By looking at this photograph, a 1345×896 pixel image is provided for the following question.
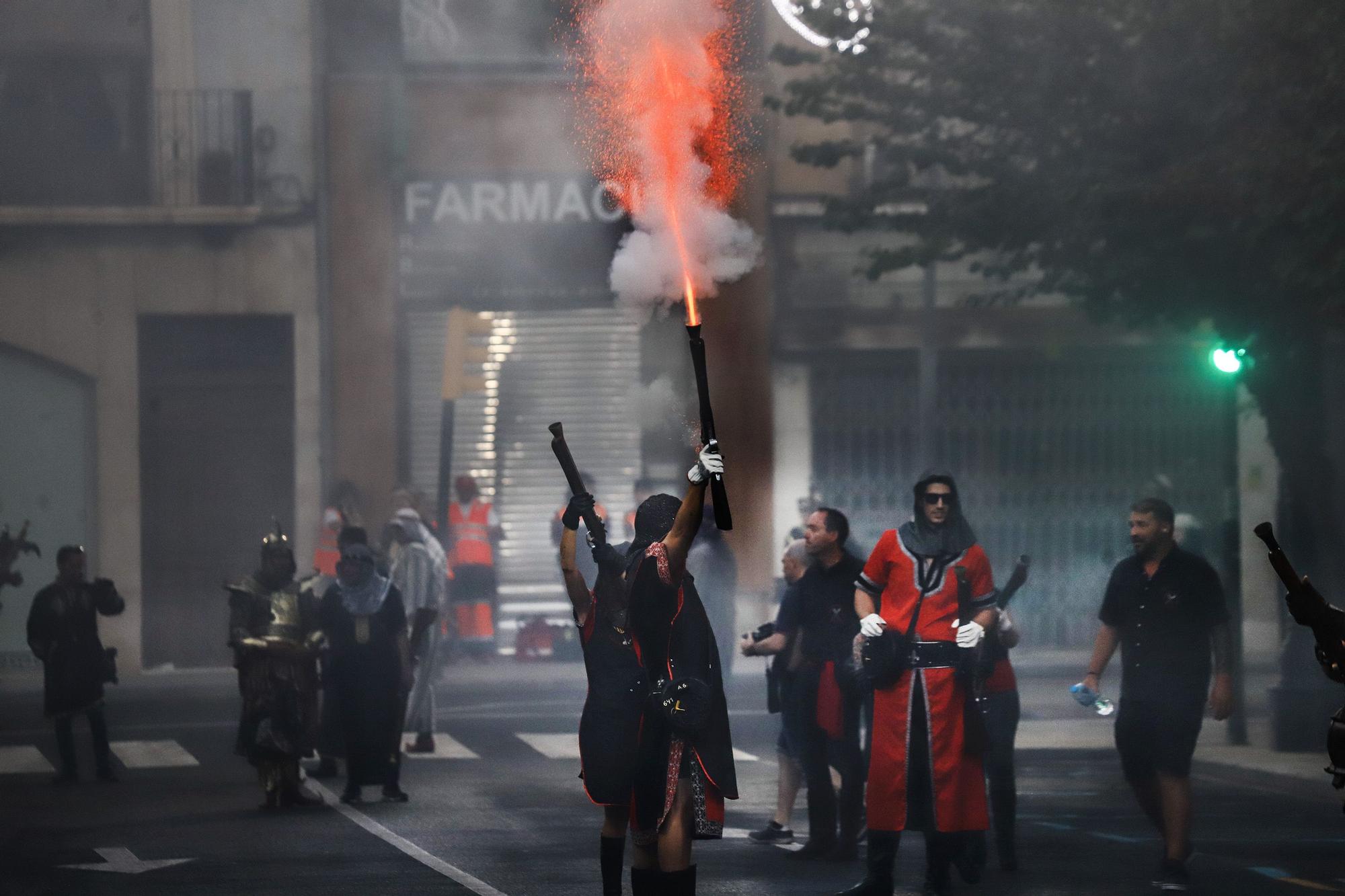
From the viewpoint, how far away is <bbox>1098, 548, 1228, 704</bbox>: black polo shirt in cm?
962

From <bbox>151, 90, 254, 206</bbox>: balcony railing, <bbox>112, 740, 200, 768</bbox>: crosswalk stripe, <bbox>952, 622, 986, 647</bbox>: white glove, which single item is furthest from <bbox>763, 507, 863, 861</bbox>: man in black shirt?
<bbox>151, 90, 254, 206</bbox>: balcony railing

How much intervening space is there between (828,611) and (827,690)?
1.22 feet

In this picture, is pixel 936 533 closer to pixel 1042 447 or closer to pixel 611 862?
pixel 611 862

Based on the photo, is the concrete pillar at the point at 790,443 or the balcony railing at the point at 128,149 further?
the concrete pillar at the point at 790,443

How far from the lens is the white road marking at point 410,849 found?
30.6ft

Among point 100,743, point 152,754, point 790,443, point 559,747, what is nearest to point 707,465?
point 100,743

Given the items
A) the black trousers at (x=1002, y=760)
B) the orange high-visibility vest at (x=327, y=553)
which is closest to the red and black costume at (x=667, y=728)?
the black trousers at (x=1002, y=760)

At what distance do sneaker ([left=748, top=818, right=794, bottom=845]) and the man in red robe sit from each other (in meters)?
1.75

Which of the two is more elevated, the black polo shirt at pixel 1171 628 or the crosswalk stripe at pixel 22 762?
the black polo shirt at pixel 1171 628

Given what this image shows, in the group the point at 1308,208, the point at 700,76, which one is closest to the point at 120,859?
the point at 700,76

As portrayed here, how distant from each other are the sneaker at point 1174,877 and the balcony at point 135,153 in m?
15.5

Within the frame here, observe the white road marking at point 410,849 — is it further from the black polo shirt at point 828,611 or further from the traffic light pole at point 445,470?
the traffic light pole at point 445,470

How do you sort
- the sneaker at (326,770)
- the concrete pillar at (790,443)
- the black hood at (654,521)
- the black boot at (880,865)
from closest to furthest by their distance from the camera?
the black hood at (654,521)
the black boot at (880,865)
the sneaker at (326,770)
the concrete pillar at (790,443)

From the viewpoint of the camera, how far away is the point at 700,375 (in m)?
7.30
